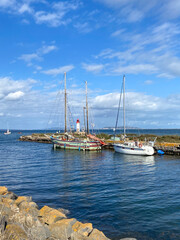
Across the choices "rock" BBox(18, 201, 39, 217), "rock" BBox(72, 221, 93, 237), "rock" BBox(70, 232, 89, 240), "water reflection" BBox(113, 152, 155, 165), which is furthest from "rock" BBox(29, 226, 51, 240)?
"water reflection" BBox(113, 152, 155, 165)

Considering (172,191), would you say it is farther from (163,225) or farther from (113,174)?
(113,174)

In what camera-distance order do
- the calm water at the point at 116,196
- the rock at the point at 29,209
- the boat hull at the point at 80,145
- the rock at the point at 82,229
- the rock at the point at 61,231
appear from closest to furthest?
1. the rock at the point at 61,231
2. the rock at the point at 82,229
3. the rock at the point at 29,209
4. the calm water at the point at 116,196
5. the boat hull at the point at 80,145

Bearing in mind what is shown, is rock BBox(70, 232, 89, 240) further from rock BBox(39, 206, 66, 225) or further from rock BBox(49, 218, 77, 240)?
rock BBox(39, 206, 66, 225)

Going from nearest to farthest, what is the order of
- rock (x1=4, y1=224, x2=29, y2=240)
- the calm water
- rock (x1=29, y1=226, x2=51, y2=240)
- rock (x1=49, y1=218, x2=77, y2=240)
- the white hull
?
rock (x1=4, y1=224, x2=29, y2=240), rock (x1=29, y1=226, x2=51, y2=240), rock (x1=49, y1=218, x2=77, y2=240), the calm water, the white hull

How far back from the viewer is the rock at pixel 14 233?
742 cm

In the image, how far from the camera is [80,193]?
19.3 m

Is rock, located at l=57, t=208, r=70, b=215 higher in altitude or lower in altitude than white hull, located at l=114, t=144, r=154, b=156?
lower

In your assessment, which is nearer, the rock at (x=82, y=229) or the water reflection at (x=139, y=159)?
the rock at (x=82, y=229)

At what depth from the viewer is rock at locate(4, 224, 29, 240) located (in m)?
7.42

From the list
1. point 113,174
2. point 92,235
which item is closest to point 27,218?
point 92,235

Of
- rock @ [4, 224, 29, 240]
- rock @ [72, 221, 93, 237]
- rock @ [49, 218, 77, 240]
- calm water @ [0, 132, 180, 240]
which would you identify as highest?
rock @ [4, 224, 29, 240]

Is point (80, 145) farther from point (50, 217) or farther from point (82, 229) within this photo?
point (82, 229)

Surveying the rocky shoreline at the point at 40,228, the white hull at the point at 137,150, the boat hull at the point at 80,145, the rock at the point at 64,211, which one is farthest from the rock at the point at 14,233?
the boat hull at the point at 80,145

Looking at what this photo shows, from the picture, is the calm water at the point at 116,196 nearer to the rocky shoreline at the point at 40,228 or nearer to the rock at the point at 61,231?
the rocky shoreline at the point at 40,228
